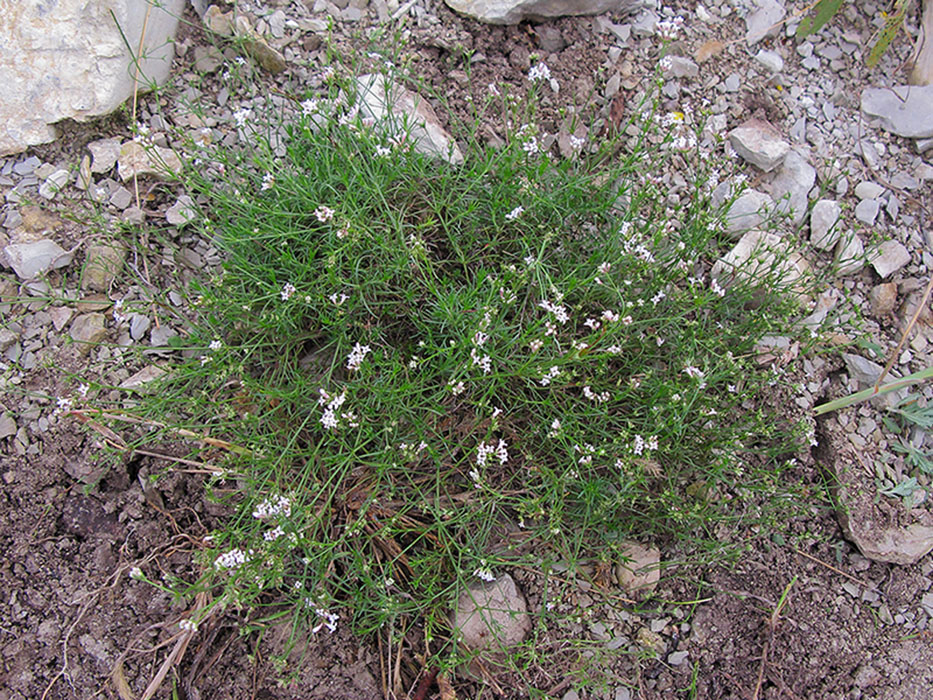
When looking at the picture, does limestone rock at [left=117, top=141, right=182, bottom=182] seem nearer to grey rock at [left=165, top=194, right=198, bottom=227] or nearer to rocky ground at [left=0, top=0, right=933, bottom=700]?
rocky ground at [left=0, top=0, right=933, bottom=700]

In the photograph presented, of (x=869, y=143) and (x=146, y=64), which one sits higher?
(x=869, y=143)

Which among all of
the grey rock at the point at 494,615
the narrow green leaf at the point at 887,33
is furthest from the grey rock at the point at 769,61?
the grey rock at the point at 494,615

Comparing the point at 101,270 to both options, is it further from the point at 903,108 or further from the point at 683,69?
the point at 903,108

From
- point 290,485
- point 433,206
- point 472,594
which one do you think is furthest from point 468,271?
point 472,594

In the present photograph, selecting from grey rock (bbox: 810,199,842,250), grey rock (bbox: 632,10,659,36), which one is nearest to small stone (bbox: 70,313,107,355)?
grey rock (bbox: 632,10,659,36)

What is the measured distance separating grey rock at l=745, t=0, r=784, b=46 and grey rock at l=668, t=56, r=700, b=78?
420mm

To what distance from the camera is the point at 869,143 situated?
3.92 m

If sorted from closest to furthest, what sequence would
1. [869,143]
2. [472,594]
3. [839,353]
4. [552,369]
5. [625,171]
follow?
1. [552,369]
2. [472,594]
3. [625,171]
4. [839,353]
5. [869,143]

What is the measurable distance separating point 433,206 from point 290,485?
134 centimetres

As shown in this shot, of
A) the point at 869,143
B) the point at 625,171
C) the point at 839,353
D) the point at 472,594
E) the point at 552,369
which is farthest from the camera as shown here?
the point at 869,143

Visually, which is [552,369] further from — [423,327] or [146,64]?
[146,64]

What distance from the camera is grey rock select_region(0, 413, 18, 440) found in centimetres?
297

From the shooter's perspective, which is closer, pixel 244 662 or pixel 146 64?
pixel 244 662

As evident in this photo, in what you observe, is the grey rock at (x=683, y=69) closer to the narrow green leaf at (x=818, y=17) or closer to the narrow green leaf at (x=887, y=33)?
the narrow green leaf at (x=818, y=17)
